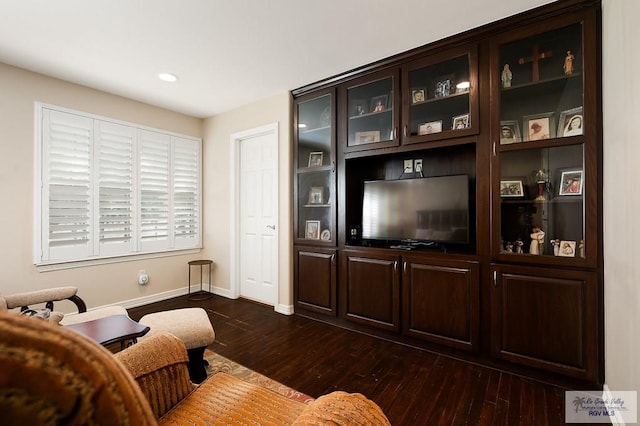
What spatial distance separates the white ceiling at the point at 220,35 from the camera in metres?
2.05

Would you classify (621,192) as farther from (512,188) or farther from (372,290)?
(372,290)

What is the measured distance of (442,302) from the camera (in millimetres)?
2459

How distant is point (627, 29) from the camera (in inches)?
58.6

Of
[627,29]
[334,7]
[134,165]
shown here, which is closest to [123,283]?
[134,165]

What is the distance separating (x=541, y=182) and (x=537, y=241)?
44 centimetres

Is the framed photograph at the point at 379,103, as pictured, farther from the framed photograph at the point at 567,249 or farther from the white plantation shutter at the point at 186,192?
the white plantation shutter at the point at 186,192

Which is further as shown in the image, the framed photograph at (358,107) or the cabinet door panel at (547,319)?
the framed photograph at (358,107)

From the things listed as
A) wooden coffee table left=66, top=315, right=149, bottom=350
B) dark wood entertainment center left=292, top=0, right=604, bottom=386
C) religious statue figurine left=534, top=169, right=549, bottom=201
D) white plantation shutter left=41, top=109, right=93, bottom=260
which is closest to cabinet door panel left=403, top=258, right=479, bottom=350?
dark wood entertainment center left=292, top=0, right=604, bottom=386

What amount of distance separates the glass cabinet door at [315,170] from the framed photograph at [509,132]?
1559mm

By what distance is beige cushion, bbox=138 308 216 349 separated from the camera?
79.4 inches

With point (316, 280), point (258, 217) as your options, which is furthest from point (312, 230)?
point (258, 217)

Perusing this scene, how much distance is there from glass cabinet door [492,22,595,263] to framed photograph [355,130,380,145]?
1.04 meters

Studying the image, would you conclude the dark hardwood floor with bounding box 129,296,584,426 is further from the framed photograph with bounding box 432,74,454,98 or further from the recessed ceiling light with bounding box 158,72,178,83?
the recessed ceiling light with bounding box 158,72,178,83

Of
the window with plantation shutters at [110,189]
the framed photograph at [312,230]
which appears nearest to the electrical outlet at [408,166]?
the framed photograph at [312,230]
